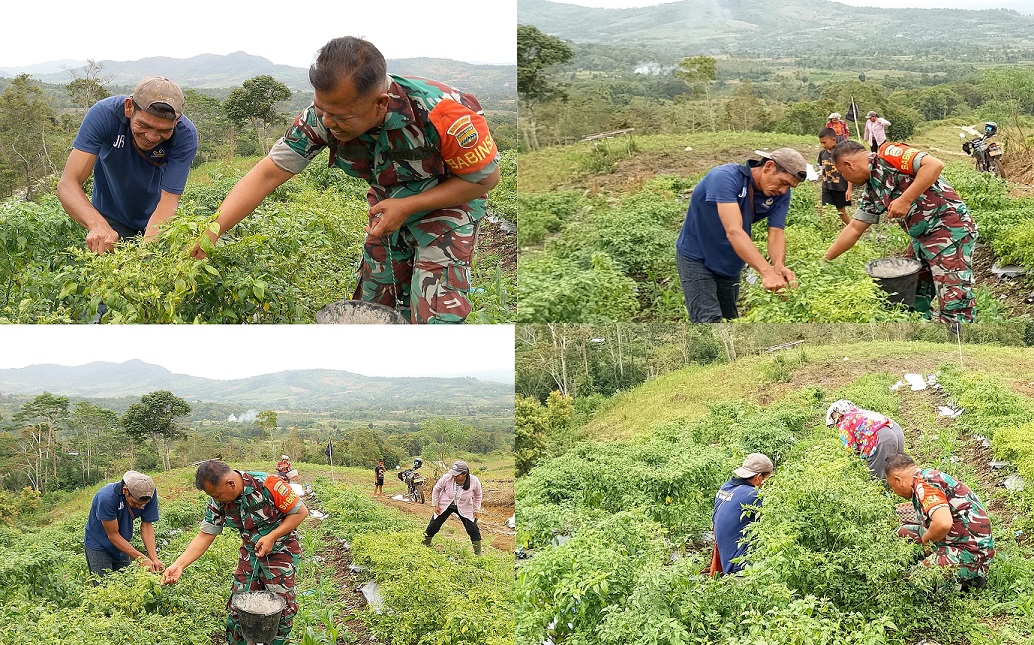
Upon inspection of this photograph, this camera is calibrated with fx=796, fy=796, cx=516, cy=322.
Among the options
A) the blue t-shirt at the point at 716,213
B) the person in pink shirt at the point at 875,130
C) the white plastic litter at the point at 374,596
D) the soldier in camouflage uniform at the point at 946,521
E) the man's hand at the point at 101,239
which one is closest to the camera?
the man's hand at the point at 101,239

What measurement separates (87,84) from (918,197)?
26.7 feet

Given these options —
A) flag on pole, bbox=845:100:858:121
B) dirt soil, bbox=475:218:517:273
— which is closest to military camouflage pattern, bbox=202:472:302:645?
dirt soil, bbox=475:218:517:273

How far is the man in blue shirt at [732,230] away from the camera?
501 cm

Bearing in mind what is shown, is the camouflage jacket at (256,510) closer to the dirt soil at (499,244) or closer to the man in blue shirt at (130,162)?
the man in blue shirt at (130,162)

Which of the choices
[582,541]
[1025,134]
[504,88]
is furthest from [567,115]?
[582,541]

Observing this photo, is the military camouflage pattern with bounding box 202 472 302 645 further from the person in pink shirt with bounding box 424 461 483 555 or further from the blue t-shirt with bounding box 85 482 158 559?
the person in pink shirt with bounding box 424 461 483 555

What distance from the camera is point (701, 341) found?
5.93m

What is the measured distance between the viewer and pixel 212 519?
15.6 ft

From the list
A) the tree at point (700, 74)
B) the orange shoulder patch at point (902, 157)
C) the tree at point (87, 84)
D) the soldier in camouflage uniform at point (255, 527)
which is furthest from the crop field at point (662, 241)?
the tree at point (87, 84)

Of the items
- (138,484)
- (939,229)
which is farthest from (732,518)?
(138,484)

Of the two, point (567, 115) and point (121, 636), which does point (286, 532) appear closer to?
point (121, 636)

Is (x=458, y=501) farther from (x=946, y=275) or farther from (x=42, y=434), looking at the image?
(x=946, y=275)

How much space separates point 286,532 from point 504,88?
621 centimetres

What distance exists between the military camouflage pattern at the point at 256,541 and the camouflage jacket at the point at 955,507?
3875mm
